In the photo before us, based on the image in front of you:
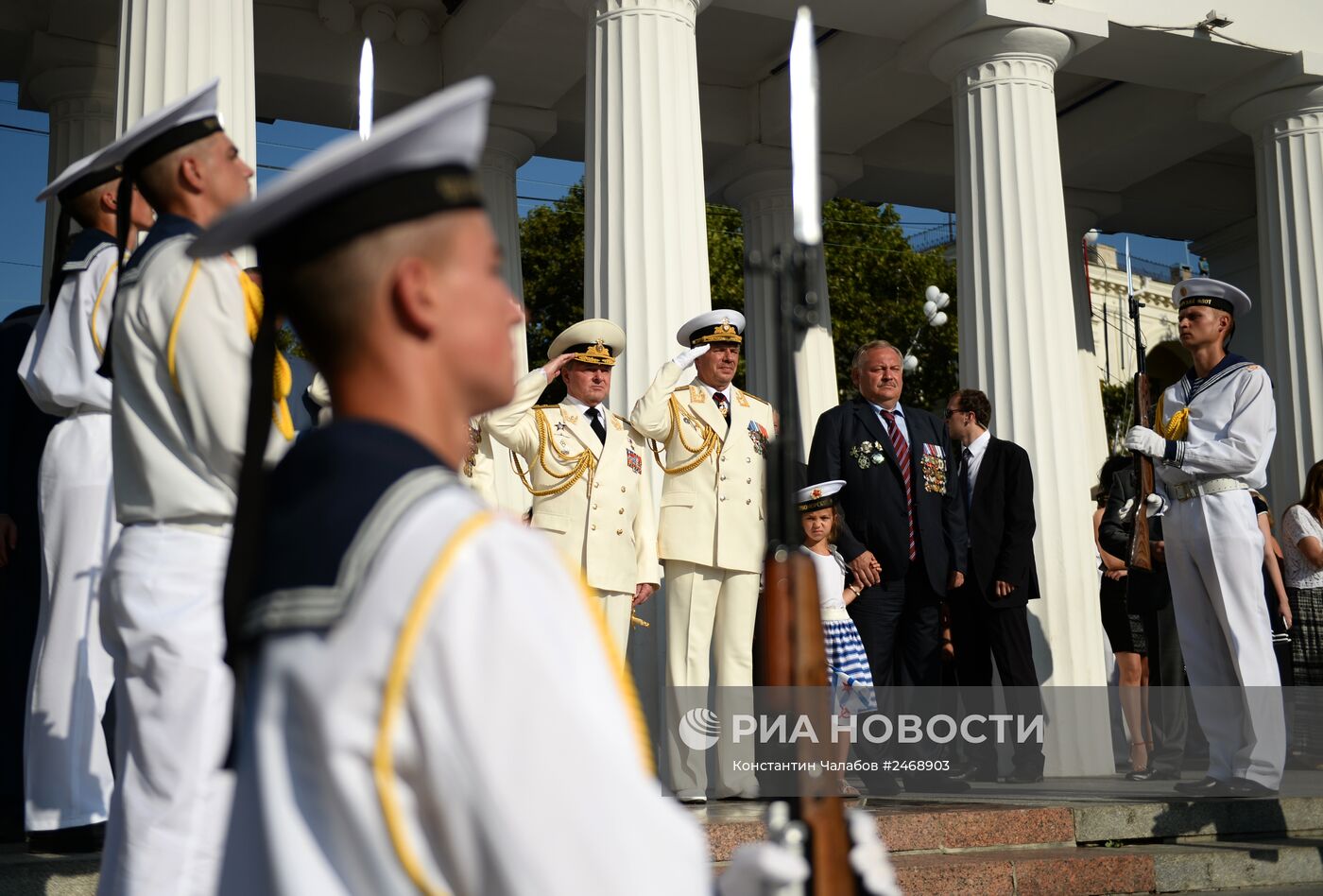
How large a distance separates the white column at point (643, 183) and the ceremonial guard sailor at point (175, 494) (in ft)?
19.6

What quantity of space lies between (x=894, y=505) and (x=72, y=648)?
5.02 meters

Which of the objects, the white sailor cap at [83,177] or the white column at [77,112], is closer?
the white sailor cap at [83,177]

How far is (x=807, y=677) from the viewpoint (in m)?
1.85

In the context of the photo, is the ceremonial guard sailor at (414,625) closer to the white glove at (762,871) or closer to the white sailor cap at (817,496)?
the white glove at (762,871)

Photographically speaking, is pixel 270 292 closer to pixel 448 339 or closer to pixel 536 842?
pixel 448 339

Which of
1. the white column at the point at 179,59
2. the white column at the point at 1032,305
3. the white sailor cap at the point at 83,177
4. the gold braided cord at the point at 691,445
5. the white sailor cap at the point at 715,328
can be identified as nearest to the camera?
the white sailor cap at the point at 83,177

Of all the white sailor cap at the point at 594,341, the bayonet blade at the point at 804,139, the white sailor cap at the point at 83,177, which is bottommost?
the bayonet blade at the point at 804,139

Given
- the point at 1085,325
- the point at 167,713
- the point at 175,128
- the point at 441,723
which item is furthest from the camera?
the point at 1085,325

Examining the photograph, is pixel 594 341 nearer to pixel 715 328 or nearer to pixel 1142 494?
pixel 715 328

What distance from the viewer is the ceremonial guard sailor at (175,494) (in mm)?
3090

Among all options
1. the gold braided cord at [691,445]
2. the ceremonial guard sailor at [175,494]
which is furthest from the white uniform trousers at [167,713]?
the gold braided cord at [691,445]

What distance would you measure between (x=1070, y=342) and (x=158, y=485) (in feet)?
30.6

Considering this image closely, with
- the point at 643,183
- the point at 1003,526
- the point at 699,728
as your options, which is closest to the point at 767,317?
the point at 643,183

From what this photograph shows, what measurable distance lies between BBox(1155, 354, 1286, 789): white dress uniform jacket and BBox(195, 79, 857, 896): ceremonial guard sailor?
272 inches
